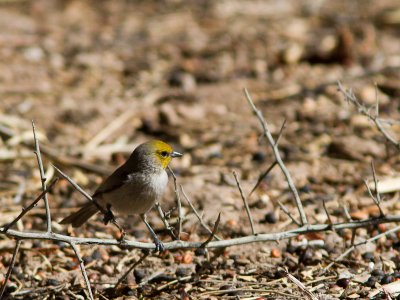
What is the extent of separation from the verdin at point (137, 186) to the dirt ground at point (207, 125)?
0.42 m

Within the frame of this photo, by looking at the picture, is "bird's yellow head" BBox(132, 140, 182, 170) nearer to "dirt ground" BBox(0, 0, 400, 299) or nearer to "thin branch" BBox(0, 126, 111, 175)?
"dirt ground" BBox(0, 0, 400, 299)

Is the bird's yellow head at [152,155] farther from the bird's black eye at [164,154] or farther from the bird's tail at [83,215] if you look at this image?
the bird's tail at [83,215]

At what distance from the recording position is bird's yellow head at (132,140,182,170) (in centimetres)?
585

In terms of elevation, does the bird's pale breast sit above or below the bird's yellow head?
below

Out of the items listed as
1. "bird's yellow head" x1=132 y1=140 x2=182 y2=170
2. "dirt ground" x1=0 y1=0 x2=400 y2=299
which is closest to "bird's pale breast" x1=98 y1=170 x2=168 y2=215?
"bird's yellow head" x1=132 y1=140 x2=182 y2=170

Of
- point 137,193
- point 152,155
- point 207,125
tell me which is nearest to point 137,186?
point 137,193

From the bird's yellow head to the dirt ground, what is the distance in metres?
0.68

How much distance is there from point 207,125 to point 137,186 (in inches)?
147

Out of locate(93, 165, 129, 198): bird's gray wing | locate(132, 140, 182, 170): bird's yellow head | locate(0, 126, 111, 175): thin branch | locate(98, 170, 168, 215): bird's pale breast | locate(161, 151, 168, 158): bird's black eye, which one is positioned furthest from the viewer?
locate(0, 126, 111, 175): thin branch

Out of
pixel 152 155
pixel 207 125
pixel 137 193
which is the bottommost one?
pixel 137 193

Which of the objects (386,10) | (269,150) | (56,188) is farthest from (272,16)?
(56,188)

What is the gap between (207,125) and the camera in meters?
9.29

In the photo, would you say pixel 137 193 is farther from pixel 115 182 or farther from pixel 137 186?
pixel 115 182

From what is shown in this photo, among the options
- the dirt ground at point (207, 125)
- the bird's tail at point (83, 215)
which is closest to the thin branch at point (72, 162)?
the dirt ground at point (207, 125)
